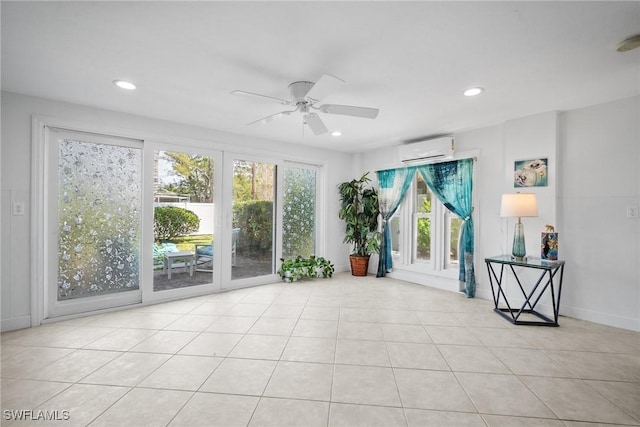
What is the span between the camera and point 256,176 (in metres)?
4.60

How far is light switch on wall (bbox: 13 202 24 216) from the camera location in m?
2.83

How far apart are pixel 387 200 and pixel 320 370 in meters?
3.60

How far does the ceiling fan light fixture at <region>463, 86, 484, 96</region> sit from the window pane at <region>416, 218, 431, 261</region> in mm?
2323

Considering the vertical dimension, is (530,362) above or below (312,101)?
below

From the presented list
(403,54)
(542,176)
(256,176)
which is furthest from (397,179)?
(403,54)

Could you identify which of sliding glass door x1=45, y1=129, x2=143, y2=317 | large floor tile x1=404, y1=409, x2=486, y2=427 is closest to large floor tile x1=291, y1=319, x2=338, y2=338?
large floor tile x1=404, y1=409, x2=486, y2=427

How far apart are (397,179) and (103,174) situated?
170 inches

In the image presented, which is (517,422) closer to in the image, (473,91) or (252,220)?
(473,91)

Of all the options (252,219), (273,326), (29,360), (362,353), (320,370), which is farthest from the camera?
(252,219)

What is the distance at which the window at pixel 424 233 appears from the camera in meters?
4.42

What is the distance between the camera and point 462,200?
409cm

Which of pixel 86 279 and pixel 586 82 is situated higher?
pixel 586 82

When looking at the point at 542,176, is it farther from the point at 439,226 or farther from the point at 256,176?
the point at 256,176

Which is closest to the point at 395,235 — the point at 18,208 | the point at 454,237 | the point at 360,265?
the point at 360,265
